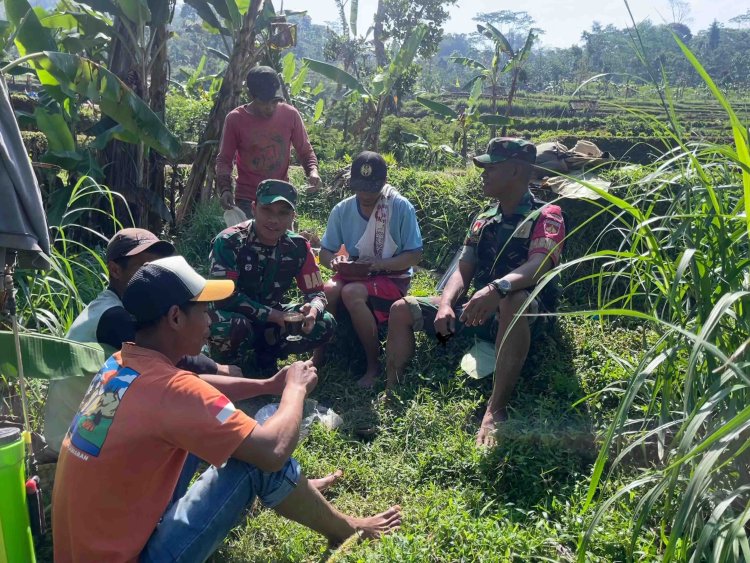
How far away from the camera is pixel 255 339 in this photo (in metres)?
4.49

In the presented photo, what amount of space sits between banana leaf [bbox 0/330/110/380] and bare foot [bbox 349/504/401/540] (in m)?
1.22

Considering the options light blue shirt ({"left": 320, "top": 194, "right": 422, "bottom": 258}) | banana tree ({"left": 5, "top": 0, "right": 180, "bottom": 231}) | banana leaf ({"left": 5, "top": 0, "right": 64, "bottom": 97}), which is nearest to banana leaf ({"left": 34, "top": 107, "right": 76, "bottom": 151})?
banana tree ({"left": 5, "top": 0, "right": 180, "bottom": 231})

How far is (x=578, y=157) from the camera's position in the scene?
564cm

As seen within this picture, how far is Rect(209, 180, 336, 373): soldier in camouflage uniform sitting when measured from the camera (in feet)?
14.1

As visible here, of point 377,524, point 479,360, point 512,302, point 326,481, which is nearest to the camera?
point 377,524

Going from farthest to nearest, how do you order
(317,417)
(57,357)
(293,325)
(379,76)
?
(379,76)
(293,325)
(317,417)
(57,357)

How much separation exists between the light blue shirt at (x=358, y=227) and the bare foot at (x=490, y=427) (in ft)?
4.49

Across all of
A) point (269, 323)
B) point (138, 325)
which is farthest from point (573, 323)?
point (138, 325)

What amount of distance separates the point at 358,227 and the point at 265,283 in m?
0.78

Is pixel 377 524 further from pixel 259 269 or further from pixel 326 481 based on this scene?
pixel 259 269

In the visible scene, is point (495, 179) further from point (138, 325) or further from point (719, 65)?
point (719, 65)

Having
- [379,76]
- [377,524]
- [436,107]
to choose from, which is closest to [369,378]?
[377,524]

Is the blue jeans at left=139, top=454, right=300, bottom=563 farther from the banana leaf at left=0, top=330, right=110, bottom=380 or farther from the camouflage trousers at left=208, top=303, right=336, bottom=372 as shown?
the camouflage trousers at left=208, top=303, right=336, bottom=372

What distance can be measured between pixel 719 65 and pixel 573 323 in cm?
5960
